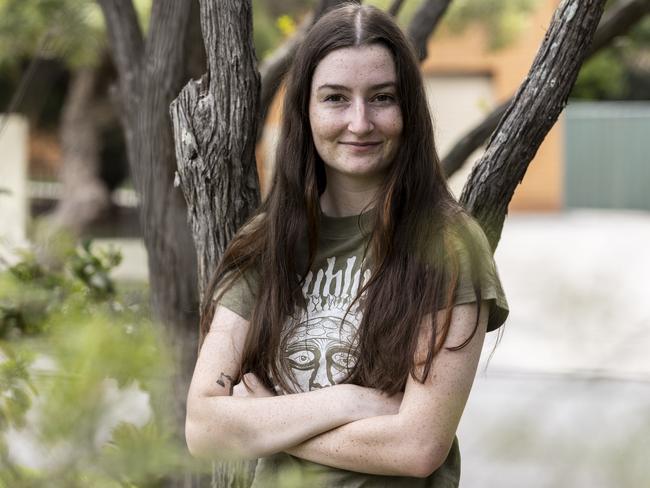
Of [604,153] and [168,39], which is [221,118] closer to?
[168,39]

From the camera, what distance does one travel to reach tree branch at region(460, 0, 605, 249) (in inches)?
85.5

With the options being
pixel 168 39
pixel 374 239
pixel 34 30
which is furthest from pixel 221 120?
pixel 34 30

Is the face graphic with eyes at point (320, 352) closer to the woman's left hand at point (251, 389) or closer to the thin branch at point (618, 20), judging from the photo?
the woman's left hand at point (251, 389)

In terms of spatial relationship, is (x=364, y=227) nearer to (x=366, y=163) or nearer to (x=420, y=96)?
(x=366, y=163)

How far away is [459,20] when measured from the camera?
13.6 m

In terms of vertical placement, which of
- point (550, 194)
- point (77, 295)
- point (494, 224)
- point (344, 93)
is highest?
point (344, 93)

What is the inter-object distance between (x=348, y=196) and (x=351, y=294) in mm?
209

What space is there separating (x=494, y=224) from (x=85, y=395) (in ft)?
5.35

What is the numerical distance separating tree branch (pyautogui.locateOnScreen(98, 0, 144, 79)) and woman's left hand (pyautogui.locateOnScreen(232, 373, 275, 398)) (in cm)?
147

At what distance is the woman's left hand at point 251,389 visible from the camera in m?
1.99

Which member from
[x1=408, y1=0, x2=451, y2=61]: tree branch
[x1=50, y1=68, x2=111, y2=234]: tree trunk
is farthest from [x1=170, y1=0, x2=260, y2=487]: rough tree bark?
[x1=50, y1=68, x2=111, y2=234]: tree trunk

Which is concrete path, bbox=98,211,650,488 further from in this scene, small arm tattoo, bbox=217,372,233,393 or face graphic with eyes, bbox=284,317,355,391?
small arm tattoo, bbox=217,372,233,393

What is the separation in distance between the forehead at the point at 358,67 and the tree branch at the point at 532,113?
365mm

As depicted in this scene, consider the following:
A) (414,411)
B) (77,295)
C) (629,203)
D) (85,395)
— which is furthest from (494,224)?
(629,203)
